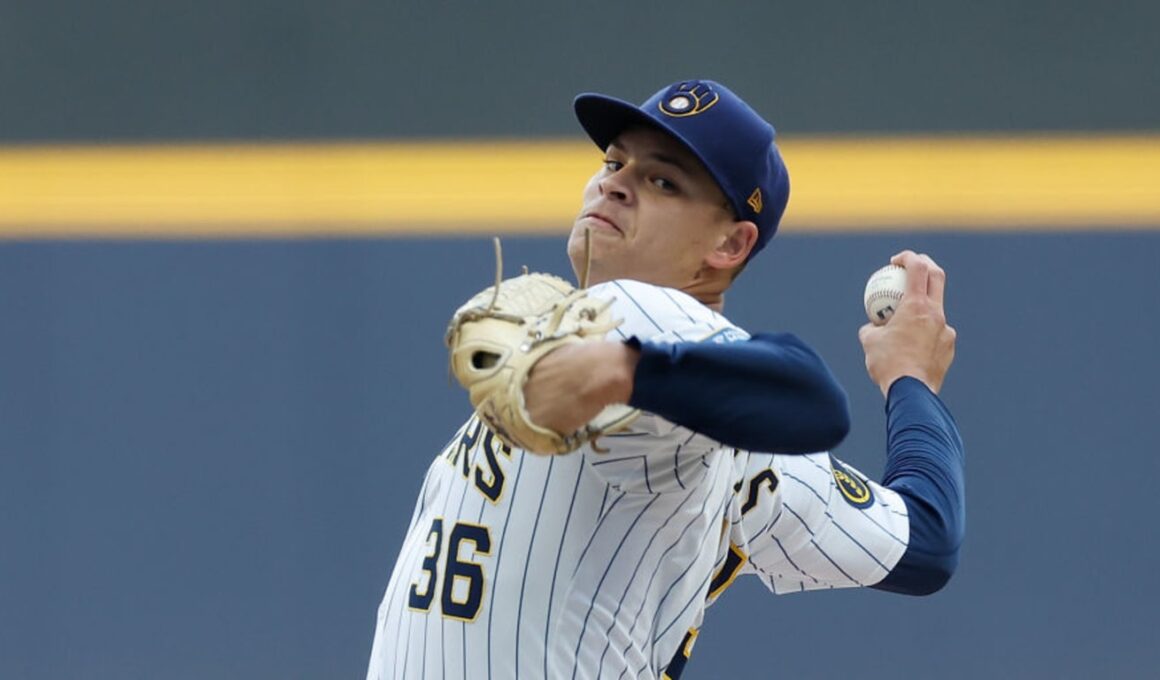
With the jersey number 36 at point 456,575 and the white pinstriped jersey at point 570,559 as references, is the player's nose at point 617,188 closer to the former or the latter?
the white pinstriped jersey at point 570,559

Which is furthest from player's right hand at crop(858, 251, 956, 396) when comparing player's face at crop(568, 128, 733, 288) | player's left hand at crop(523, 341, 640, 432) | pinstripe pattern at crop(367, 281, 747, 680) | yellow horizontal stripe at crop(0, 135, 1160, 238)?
yellow horizontal stripe at crop(0, 135, 1160, 238)

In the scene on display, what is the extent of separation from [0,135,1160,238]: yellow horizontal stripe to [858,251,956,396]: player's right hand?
2039 millimetres

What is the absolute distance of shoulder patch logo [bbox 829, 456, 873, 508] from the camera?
74.5 inches

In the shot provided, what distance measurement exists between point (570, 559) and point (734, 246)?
46 cm

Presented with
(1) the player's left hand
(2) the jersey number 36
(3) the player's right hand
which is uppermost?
(3) the player's right hand

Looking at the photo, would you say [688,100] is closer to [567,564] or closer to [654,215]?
[654,215]

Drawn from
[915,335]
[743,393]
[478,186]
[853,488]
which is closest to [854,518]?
[853,488]

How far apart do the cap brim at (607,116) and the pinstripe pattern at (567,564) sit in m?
0.31

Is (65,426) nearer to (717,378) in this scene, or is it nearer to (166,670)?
(166,670)

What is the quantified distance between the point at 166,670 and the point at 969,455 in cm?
214

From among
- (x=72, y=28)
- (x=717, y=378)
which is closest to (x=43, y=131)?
(x=72, y=28)

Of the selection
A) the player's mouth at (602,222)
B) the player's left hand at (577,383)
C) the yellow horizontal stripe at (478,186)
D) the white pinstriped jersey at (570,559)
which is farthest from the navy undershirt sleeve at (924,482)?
the yellow horizontal stripe at (478,186)

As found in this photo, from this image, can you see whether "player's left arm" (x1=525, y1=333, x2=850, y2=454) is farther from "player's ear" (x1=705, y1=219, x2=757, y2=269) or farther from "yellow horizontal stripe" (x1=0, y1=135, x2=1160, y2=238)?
"yellow horizontal stripe" (x1=0, y1=135, x2=1160, y2=238)

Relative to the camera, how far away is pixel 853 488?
75.2 inches
